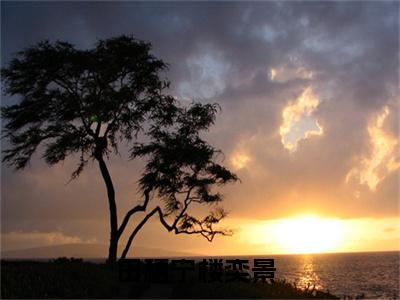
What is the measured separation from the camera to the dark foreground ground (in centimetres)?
2517

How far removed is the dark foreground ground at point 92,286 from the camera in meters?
25.2

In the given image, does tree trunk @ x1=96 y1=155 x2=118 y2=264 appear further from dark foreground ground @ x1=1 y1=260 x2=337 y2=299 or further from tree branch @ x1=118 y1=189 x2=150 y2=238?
dark foreground ground @ x1=1 y1=260 x2=337 y2=299

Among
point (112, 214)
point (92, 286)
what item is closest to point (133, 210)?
point (112, 214)

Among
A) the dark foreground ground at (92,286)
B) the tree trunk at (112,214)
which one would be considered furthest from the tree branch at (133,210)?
the dark foreground ground at (92,286)

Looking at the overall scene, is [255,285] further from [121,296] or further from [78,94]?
[78,94]

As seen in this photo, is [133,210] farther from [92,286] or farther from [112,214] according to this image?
[92,286]

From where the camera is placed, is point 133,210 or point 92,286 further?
point 133,210

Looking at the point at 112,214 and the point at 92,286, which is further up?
the point at 112,214

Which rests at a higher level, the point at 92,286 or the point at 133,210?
the point at 133,210

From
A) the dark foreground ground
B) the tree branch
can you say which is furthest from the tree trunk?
the dark foreground ground

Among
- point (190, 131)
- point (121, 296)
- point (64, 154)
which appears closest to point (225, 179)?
point (190, 131)

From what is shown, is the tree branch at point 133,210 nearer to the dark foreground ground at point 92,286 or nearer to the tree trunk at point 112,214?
the tree trunk at point 112,214

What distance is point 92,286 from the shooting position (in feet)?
89.1

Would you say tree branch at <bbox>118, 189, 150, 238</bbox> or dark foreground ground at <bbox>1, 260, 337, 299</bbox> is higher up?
tree branch at <bbox>118, 189, 150, 238</bbox>
